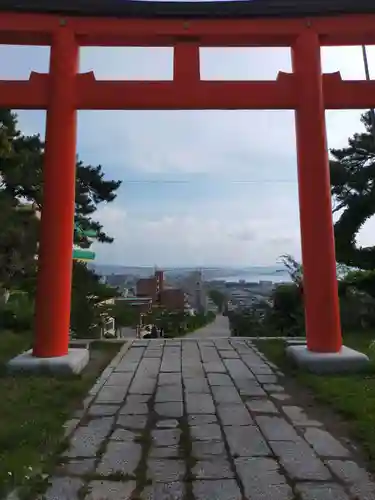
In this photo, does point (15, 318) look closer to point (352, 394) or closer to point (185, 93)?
point (185, 93)

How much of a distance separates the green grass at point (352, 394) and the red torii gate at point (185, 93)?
456 millimetres

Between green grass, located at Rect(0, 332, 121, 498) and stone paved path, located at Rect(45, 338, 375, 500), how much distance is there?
125 millimetres

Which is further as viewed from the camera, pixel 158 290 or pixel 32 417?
pixel 158 290

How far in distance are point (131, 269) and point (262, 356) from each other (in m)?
20.8

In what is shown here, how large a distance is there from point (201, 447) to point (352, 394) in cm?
166

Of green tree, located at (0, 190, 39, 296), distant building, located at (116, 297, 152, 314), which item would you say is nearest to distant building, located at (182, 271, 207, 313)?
distant building, located at (116, 297, 152, 314)

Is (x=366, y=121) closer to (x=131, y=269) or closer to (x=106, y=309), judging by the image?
(x=106, y=309)

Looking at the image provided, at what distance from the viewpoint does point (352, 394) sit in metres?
3.69

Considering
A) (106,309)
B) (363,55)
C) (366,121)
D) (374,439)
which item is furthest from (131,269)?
(374,439)

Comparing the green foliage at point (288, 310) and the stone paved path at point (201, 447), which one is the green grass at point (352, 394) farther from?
the green foliage at point (288, 310)

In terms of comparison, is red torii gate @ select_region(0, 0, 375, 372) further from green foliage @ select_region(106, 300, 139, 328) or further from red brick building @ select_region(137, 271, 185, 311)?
red brick building @ select_region(137, 271, 185, 311)

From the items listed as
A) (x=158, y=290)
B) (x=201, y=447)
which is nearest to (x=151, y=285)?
(x=158, y=290)

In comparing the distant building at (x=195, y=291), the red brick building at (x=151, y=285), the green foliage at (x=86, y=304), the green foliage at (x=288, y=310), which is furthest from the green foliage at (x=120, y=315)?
the distant building at (x=195, y=291)

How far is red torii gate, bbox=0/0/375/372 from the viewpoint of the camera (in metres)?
4.84
